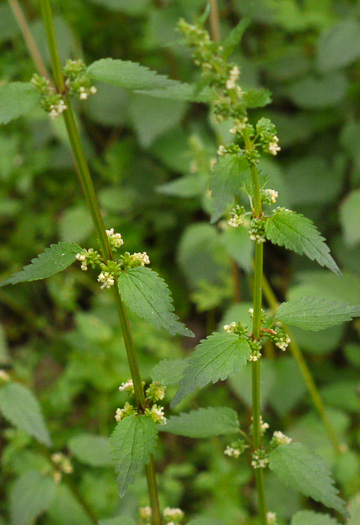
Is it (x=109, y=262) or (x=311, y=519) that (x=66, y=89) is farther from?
(x=311, y=519)

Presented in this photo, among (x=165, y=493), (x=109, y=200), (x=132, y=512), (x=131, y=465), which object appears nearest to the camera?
(x=131, y=465)

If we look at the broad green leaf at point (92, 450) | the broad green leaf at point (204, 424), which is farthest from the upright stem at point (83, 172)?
the broad green leaf at point (92, 450)

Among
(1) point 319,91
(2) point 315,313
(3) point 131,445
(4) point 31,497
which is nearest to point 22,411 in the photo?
(4) point 31,497

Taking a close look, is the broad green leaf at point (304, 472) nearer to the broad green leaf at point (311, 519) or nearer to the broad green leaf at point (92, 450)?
the broad green leaf at point (311, 519)

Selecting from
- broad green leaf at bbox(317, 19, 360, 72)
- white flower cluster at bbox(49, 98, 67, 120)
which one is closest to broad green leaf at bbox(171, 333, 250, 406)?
white flower cluster at bbox(49, 98, 67, 120)

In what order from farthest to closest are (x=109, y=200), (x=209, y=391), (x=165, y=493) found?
(x=109, y=200) → (x=209, y=391) → (x=165, y=493)

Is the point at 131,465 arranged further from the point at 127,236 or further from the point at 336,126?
the point at 336,126

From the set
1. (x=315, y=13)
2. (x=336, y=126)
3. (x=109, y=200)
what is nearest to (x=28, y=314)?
(x=109, y=200)
